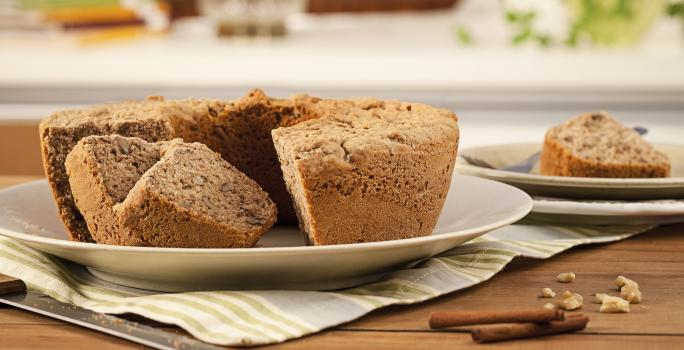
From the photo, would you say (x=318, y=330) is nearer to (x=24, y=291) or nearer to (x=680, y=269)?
(x=24, y=291)

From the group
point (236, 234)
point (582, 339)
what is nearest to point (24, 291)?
point (236, 234)

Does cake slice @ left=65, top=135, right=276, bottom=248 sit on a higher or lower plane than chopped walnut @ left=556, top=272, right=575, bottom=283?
higher

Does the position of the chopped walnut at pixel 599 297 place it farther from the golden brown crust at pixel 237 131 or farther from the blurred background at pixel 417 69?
the blurred background at pixel 417 69

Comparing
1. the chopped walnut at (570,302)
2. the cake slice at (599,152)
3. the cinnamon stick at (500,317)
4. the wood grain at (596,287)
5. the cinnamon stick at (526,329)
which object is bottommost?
the wood grain at (596,287)

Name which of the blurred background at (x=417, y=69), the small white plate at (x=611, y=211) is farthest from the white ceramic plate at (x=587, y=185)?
the blurred background at (x=417, y=69)

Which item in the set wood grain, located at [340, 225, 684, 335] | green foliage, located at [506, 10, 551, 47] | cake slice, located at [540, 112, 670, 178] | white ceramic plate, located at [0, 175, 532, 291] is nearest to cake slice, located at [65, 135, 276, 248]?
white ceramic plate, located at [0, 175, 532, 291]

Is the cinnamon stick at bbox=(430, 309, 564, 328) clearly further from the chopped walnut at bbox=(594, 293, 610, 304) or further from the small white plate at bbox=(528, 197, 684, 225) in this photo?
the small white plate at bbox=(528, 197, 684, 225)
